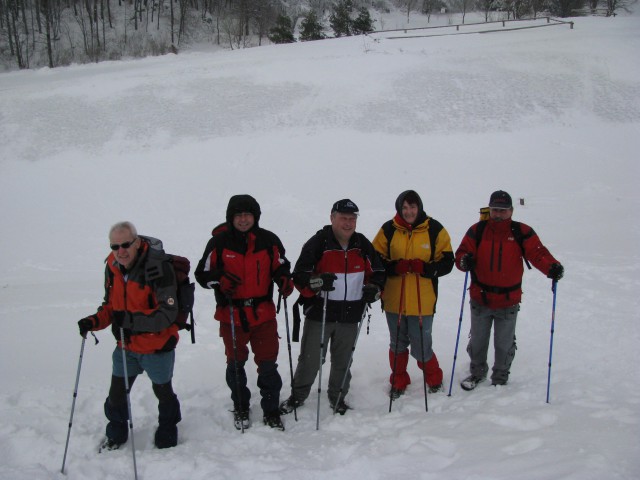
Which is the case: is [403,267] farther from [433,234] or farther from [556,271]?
[556,271]

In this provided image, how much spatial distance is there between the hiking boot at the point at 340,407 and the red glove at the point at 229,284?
5.65 feet

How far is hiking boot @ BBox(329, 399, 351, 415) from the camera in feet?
15.7

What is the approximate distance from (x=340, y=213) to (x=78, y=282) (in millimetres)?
7158

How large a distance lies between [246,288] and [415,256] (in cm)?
183

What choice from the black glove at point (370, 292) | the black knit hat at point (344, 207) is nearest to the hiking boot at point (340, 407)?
the black glove at point (370, 292)

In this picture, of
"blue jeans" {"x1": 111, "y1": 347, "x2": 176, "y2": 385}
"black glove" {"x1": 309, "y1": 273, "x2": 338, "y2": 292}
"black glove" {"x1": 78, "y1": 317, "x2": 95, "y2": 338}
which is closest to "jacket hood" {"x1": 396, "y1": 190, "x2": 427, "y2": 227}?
"black glove" {"x1": 309, "y1": 273, "x2": 338, "y2": 292}

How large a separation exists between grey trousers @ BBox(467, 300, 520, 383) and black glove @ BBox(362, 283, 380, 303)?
1.49 meters

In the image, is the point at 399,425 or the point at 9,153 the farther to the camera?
the point at 9,153

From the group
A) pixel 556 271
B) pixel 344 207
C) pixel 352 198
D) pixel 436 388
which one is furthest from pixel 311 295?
pixel 352 198

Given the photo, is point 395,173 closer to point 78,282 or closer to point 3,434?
point 78,282

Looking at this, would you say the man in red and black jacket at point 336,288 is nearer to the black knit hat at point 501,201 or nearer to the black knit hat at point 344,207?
the black knit hat at point 344,207

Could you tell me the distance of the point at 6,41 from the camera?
43.5 m

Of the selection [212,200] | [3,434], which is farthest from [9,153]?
[3,434]

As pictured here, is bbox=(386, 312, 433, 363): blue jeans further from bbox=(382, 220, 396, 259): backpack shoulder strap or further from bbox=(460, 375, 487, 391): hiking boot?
bbox=(382, 220, 396, 259): backpack shoulder strap
